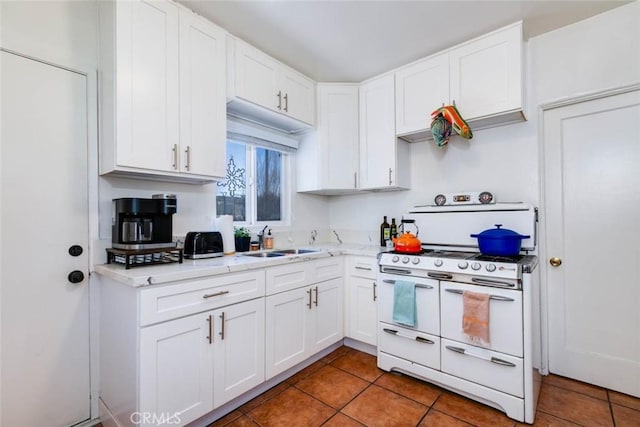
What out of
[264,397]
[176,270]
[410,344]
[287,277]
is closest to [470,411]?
[410,344]

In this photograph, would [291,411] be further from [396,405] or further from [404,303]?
[404,303]

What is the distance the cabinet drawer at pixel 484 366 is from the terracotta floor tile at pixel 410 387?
20 cm

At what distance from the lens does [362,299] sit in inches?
103

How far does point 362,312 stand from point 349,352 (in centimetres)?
40

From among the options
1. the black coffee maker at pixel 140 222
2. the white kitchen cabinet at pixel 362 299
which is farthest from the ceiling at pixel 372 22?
the white kitchen cabinet at pixel 362 299

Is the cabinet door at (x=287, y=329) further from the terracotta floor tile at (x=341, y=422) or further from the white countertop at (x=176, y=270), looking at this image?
the terracotta floor tile at (x=341, y=422)

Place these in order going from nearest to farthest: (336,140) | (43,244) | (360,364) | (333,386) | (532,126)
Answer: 1. (43,244)
2. (333,386)
3. (532,126)
4. (360,364)
5. (336,140)

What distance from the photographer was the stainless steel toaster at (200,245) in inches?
79.7

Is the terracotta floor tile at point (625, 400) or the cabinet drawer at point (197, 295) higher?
the cabinet drawer at point (197, 295)

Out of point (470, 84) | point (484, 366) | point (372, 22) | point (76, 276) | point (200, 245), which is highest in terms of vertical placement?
point (372, 22)

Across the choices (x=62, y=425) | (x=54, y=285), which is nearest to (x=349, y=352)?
(x=62, y=425)

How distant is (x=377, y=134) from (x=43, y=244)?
8.59ft

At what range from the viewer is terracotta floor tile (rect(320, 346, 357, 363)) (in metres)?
2.55

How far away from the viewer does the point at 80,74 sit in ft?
5.94
